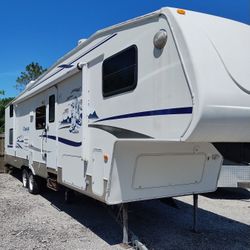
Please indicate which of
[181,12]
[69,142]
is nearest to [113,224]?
[69,142]

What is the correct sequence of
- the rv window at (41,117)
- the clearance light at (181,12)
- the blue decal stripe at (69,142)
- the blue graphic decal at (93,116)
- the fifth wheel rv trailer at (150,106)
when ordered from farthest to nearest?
the rv window at (41,117) < the blue decal stripe at (69,142) < the blue graphic decal at (93,116) < the clearance light at (181,12) < the fifth wheel rv trailer at (150,106)

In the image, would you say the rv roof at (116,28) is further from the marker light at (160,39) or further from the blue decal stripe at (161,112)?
the blue decal stripe at (161,112)

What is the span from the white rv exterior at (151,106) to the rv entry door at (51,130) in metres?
0.04

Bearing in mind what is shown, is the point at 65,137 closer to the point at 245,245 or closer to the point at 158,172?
the point at 158,172

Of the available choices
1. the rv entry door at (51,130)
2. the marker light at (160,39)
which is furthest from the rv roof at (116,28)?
the rv entry door at (51,130)

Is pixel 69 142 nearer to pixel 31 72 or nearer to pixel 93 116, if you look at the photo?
pixel 93 116

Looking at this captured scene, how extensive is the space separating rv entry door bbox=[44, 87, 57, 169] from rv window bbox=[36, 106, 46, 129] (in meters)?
0.30

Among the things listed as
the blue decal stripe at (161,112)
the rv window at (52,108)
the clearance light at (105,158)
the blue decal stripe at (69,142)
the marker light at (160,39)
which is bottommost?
the clearance light at (105,158)

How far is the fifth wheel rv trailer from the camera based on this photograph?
393cm

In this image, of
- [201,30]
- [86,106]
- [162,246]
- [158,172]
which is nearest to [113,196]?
[158,172]

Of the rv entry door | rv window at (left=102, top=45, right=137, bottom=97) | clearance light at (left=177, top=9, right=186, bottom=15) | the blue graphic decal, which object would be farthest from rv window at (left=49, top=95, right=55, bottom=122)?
clearance light at (left=177, top=9, right=186, bottom=15)

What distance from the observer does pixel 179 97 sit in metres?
4.05

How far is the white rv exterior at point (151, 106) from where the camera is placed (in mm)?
3932

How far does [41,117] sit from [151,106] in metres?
4.63
